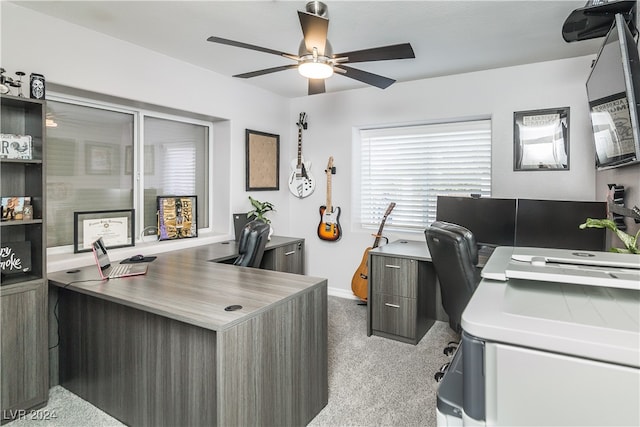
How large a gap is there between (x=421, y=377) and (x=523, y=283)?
1767 millimetres

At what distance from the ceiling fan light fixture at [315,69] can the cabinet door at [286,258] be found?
5.92 feet

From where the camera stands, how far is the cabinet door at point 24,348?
1.99 metres

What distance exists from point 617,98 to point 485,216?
56.7 inches

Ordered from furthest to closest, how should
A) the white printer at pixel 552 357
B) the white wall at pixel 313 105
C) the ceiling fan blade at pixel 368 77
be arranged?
the white wall at pixel 313 105 → the ceiling fan blade at pixel 368 77 → the white printer at pixel 552 357

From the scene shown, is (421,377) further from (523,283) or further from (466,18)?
(466,18)

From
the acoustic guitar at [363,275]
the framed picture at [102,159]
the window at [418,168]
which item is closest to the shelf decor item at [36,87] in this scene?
the framed picture at [102,159]

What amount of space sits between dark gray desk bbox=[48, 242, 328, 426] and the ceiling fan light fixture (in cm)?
124

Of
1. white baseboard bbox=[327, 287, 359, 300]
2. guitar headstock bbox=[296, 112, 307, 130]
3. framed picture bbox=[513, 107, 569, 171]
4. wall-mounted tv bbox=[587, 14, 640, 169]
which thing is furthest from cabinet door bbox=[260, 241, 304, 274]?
wall-mounted tv bbox=[587, 14, 640, 169]

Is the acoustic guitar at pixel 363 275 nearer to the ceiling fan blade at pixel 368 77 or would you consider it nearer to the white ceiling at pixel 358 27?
the white ceiling at pixel 358 27

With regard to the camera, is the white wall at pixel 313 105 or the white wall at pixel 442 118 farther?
the white wall at pixel 442 118

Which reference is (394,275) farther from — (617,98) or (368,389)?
(617,98)

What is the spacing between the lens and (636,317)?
722 mm

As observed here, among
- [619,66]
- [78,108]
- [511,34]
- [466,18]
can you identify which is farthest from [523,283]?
[78,108]

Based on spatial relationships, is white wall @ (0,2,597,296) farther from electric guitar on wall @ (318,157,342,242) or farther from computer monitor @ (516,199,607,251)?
computer monitor @ (516,199,607,251)
